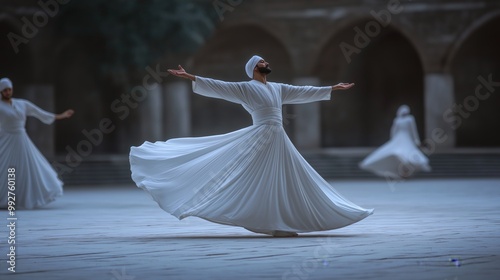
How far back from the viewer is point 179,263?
26.1 ft

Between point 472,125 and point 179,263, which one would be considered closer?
point 179,263

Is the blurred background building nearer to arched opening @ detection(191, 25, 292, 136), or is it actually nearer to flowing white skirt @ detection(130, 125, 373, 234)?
arched opening @ detection(191, 25, 292, 136)

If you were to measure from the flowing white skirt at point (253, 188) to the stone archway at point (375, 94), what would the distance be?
2524cm

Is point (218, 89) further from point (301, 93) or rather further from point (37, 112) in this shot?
point (37, 112)

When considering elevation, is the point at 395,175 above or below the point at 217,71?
below

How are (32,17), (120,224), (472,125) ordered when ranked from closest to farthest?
1. (120,224)
2. (32,17)
3. (472,125)

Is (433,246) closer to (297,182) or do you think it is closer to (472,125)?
(297,182)

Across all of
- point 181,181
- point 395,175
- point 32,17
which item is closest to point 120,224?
point 181,181

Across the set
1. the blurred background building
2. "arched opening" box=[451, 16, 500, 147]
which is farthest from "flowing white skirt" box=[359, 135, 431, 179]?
"arched opening" box=[451, 16, 500, 147]

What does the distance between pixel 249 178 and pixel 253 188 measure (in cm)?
11

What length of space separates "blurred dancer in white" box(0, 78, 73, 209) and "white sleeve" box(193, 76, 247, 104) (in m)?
5.67

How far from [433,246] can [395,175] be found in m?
17.2

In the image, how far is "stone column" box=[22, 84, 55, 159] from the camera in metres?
31.0

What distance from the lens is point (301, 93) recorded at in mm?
11188
